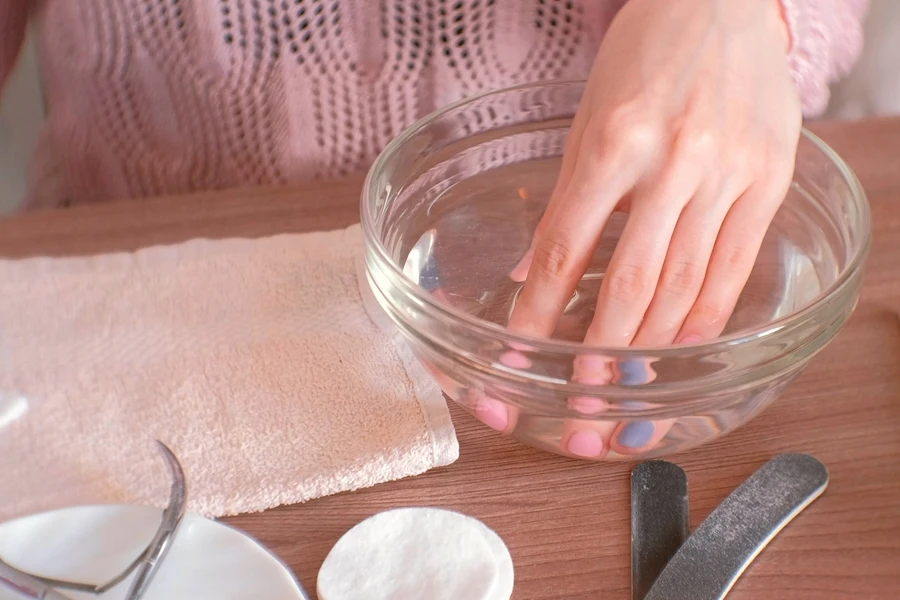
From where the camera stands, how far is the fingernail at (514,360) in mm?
335

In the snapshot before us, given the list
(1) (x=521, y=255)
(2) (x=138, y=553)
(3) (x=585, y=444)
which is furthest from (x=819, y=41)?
(2) (x=138, y=553)

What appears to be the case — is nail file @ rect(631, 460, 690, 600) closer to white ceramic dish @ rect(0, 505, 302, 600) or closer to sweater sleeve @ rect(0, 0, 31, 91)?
white ceramic dish @ rect(0, 505, 302, 600)

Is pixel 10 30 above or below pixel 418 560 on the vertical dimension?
above

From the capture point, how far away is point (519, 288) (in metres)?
0.48

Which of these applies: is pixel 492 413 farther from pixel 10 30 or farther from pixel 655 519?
pixel 10 30

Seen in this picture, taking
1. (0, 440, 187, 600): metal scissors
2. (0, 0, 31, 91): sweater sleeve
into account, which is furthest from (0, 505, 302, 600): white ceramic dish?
(0, 0, 31, 91): sweater sleeve

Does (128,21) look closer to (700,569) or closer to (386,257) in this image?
(386,257)

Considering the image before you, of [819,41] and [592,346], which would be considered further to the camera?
[819,41]

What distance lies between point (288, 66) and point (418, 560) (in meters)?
0.42

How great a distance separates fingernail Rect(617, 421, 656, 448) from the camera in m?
0.36

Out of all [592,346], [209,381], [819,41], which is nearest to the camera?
[592,346]

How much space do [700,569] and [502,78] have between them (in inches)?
16.9

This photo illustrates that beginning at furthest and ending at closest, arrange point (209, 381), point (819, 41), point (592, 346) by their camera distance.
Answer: point (819, 41) < point (209, 381) < point (592, 346)

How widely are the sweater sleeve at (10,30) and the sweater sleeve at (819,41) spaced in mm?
615
